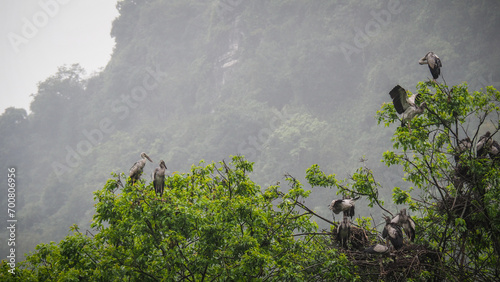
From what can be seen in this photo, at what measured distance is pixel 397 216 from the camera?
5.35 meters

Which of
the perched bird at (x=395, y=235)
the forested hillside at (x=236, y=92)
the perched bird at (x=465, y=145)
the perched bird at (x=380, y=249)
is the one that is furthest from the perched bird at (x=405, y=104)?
the forested hillside at (x=236, y=92)

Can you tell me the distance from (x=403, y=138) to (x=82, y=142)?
44030mm

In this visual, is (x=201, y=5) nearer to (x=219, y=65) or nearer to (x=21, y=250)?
(x=219, y=65)

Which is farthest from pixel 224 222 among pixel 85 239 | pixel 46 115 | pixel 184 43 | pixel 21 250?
pixel 46 115

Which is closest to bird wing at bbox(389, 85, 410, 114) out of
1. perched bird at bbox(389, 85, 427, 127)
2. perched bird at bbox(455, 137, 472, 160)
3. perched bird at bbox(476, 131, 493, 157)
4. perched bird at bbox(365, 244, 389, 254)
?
perched bird at bbox(389, 85, 427, 127)

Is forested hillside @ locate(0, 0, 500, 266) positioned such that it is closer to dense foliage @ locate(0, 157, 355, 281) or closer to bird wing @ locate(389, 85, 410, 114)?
bird wing @ locate(389, 85, 410, 114)

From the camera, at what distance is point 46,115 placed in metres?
47.0

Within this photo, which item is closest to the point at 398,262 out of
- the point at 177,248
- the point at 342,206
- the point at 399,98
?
the point at 342,206

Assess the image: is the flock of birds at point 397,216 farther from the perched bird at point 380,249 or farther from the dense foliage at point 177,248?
the dense foliage at point 177,248

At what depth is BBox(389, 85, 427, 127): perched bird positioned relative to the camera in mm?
6152

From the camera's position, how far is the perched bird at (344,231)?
540cm

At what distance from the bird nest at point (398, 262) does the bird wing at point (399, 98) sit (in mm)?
2103

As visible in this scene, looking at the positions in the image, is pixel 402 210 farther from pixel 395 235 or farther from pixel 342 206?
pixel 342 206

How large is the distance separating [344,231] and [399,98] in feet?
7.13
